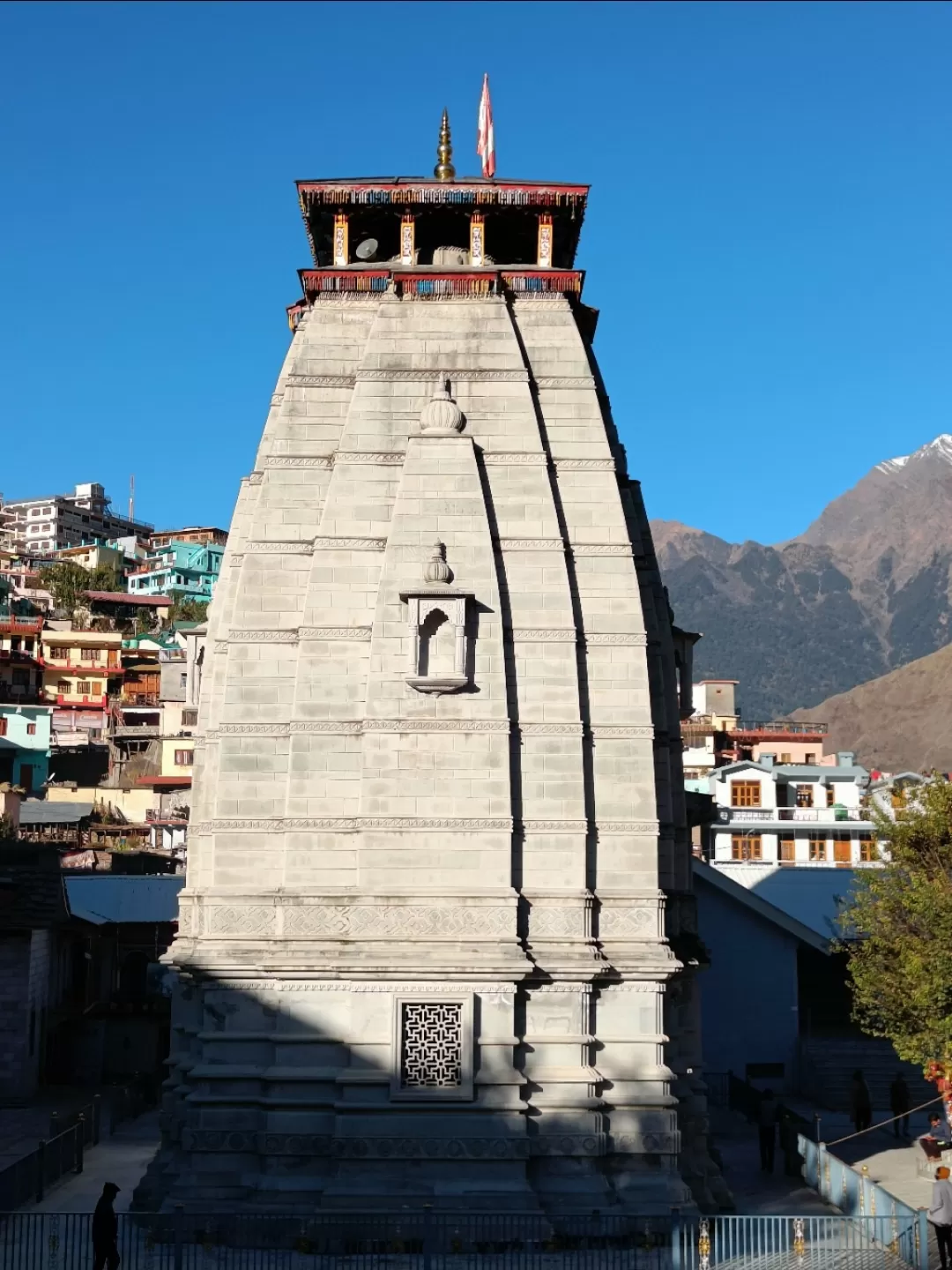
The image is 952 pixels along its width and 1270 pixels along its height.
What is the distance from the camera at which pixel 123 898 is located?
53.1 m

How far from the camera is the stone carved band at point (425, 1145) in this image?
2684 cm

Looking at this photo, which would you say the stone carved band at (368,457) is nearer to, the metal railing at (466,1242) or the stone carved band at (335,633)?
the stone carved band at (335,633)

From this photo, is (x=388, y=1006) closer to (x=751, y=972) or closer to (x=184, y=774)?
(x=751, y=972)

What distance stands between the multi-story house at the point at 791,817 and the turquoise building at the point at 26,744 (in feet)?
127

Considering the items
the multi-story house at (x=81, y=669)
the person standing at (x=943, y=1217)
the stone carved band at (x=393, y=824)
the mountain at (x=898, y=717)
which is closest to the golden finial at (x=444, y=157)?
the stone carved band at (x=393, y=824)

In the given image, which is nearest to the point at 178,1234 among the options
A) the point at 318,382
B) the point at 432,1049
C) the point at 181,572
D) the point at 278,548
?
the point at 432,1049

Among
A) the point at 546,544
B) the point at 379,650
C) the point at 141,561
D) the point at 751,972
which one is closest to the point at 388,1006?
the point at 379,650

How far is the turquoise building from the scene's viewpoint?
88938mm

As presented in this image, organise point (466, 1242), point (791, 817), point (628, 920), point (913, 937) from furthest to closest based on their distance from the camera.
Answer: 1. point (791, 817)
2. point (913, 937)
3. point (628, 920)
4. point (466, 1242)

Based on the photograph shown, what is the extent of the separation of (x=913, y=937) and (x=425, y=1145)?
1442 cm

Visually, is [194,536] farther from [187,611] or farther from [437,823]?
[437,823]

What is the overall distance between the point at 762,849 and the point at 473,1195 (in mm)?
46734

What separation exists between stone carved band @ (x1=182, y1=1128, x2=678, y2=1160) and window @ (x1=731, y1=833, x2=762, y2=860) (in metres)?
44.8

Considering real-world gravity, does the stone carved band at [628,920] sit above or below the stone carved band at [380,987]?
above
